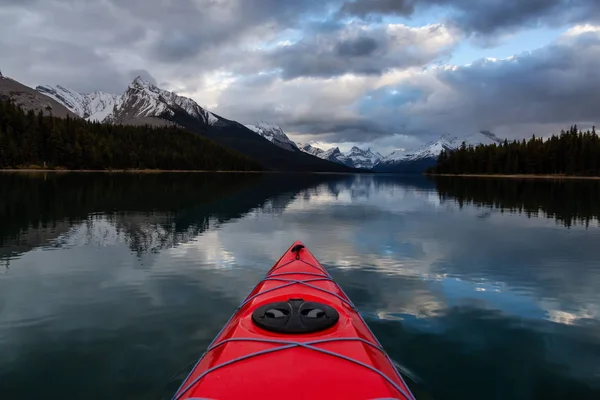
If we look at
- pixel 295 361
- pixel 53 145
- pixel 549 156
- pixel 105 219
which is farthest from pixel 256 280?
pixel 549 156

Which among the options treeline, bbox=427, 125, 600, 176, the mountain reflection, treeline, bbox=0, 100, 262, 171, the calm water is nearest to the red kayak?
the calm water

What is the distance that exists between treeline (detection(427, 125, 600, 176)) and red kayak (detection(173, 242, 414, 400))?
575ft

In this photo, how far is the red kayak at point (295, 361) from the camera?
5.46 metres

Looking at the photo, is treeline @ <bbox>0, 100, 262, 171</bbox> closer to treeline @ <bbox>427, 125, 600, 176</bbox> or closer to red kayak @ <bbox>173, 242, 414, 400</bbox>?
red kayak @ <bbox>173, 242, 414, 400</bbox>

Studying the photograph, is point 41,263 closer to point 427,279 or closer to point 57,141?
point 427,279

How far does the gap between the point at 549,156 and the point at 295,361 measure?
184582 mm

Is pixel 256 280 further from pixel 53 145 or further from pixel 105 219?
pixel 53 145

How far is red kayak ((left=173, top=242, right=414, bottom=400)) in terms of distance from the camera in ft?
17.9

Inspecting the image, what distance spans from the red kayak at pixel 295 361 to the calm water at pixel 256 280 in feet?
9.50

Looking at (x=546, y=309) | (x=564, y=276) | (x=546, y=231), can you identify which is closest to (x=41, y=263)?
(x=546, y=309)

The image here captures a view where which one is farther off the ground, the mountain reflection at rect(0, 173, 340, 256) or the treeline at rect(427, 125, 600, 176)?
the treeline at rect(427, 125, 600, 176)

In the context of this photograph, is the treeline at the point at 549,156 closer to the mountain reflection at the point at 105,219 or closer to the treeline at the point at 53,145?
the mountain reflection at the point at 105,219

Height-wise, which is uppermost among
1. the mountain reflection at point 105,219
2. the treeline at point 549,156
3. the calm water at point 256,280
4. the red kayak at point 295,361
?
the treeline at point 549,156

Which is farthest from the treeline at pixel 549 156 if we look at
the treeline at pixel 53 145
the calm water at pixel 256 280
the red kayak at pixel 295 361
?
the red kayak at pixel 295 361
